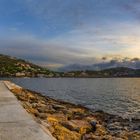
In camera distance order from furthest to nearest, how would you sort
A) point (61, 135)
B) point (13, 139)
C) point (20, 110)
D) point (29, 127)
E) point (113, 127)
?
point (113, 127) → point (20, 110) → point (61, 135) → point (29, 127) → point (13, 139)

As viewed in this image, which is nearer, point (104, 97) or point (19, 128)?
point (19, 128)

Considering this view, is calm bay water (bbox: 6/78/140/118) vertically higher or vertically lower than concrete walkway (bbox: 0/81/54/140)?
lower

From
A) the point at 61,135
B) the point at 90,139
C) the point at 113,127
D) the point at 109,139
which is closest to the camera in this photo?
the point at 61,135

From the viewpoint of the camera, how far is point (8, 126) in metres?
7.99

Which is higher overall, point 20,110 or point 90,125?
point 20,110

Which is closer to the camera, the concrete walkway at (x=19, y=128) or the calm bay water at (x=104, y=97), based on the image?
the concrete walkway at (x=19, y=128)

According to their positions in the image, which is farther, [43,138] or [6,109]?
[6,109]

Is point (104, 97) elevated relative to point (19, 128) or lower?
lower

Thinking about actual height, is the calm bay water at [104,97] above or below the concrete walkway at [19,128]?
below

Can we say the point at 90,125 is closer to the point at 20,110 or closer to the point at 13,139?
the point at 20,110

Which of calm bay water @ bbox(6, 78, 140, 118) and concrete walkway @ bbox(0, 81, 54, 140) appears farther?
calm bay water @ bbox(6, 78, 140, 118)

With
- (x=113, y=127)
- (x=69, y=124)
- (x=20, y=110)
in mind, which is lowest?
(x=113, y=127)

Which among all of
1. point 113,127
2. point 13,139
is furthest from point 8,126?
point 113,127

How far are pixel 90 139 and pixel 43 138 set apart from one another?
591 centimetres
